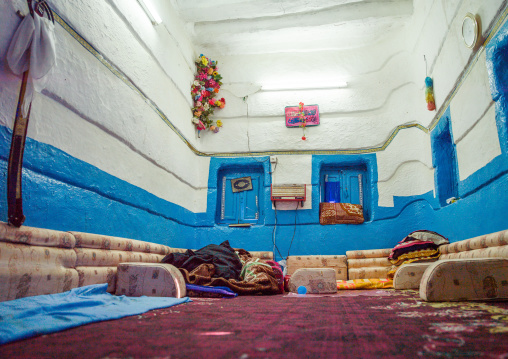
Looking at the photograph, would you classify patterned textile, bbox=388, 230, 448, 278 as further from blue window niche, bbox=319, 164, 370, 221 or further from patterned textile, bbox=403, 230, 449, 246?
blue window niche, bbox=319, 164, 370, 221

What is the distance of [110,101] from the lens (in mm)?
3457

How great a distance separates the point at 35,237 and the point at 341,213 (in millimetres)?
4451

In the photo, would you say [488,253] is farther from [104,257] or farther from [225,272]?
[104,257]

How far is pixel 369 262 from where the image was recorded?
16.2 feet

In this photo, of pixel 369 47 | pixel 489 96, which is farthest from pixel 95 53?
pixel 369 47

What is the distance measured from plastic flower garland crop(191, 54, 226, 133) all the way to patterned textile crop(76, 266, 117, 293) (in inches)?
139

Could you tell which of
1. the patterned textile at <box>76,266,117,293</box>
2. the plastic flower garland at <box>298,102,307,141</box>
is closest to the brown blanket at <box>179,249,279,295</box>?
the patterned textile at <box>76,266,117,293</box>

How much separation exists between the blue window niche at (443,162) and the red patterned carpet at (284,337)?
321 cm

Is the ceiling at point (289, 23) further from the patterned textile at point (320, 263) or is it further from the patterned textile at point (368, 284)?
the patterned textile at point (368, 284)

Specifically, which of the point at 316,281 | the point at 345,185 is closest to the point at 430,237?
the point at 316,281

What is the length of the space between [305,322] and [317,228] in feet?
13.5

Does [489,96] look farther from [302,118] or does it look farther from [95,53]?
[95,53]

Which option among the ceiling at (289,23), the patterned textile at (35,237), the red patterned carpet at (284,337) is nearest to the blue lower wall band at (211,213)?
the patterned textile at (35,237)

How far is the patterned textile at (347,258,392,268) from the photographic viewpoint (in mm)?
4887
